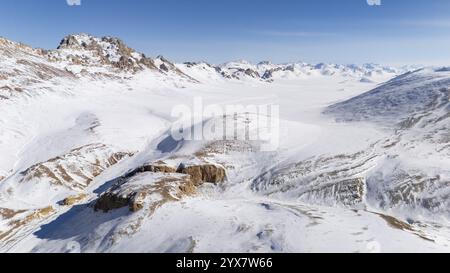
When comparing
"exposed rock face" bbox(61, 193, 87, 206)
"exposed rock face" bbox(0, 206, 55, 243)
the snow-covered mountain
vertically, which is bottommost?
"exposed rock face" bbox(0, 206, 55, 243)

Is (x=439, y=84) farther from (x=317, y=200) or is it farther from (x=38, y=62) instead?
(x=38, y=62)

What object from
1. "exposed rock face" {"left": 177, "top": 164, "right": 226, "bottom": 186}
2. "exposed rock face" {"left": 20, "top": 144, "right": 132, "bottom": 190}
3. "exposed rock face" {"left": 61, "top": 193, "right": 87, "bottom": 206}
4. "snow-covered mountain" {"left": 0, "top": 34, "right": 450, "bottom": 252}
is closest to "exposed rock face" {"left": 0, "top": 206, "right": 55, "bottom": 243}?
"snow-covered mountain" {"left": 0, "top": 34, "right": 450, "bottom": 252}

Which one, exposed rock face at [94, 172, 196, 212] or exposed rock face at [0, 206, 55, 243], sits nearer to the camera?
exposed rock face at [94, 172, 196, 212]

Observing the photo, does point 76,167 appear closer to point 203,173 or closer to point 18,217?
point 18,217

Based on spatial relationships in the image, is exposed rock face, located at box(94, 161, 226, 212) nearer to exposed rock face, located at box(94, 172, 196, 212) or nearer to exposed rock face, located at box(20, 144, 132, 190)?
exposed rock face, located at box(94, 172, 196, 212)

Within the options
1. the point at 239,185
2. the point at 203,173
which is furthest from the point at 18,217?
the point at 239,185
